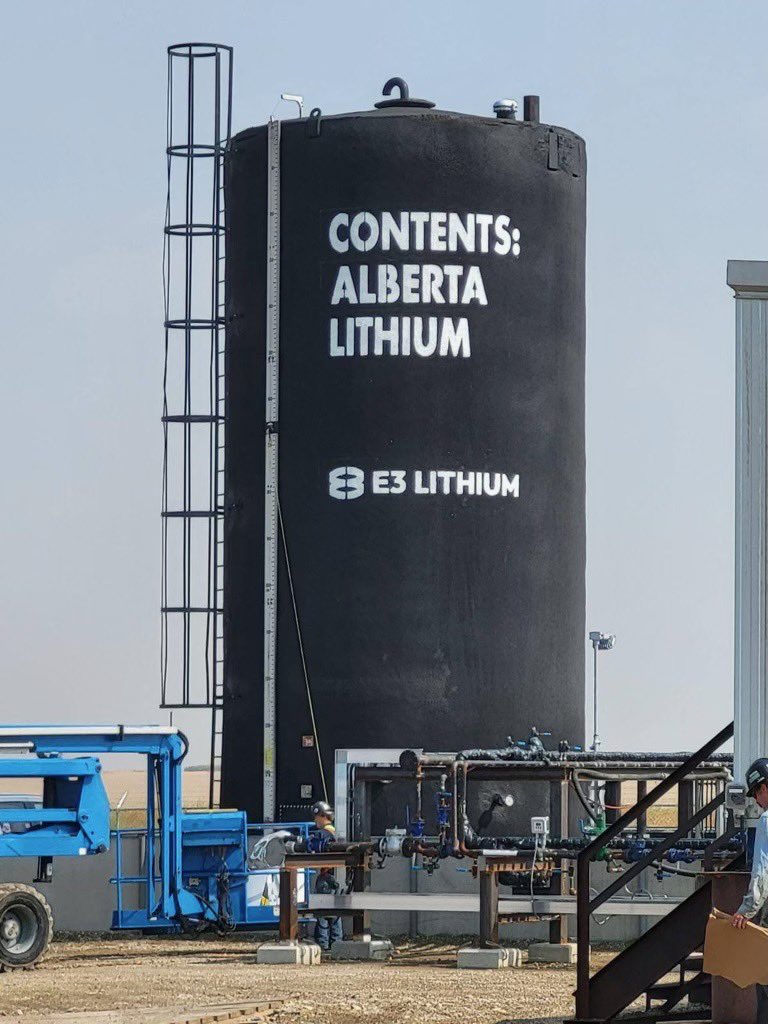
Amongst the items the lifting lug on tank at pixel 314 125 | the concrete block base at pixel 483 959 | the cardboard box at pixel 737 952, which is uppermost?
the lifting lug on tank at pixel 314 125

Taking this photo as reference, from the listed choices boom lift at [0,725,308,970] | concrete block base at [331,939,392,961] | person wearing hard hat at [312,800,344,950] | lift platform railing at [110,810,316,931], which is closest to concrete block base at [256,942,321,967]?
concrete block base at [331,939,392,961]

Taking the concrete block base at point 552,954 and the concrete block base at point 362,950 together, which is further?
the concrete block base at point 362,950

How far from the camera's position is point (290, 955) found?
20406mm

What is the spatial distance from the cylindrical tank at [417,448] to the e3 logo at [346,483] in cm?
2

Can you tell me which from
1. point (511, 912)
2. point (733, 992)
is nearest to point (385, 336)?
point (511, 912)

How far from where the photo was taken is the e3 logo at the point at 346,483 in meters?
25.0

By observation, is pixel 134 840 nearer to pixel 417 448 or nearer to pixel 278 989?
pixel 417 448

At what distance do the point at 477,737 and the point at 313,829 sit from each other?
2.01m

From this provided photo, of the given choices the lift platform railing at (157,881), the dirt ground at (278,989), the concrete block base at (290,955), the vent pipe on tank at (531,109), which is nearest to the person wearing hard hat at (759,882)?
the dirt ground at (278,989)

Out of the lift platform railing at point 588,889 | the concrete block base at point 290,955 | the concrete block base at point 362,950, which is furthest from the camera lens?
the concrete block base at point 362,950

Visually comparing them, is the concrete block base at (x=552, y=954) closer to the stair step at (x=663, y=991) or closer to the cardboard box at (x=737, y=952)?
the stair step at (x=663, y=991)

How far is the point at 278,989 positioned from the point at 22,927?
317cm

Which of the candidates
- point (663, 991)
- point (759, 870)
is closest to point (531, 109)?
→ point (663, 991)

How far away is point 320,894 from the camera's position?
70.3 feet
